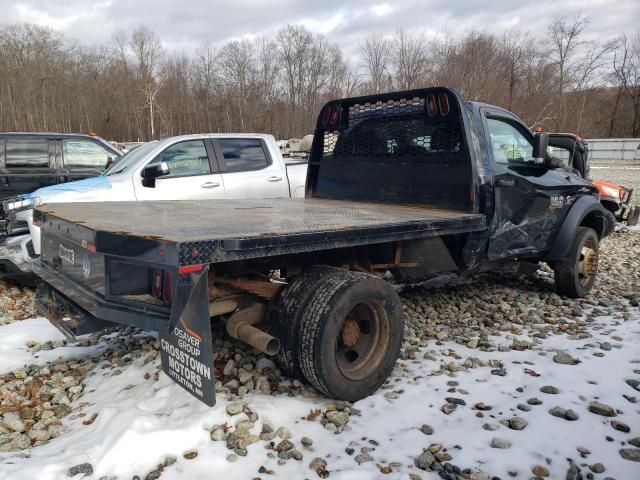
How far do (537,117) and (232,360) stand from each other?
1759 inches

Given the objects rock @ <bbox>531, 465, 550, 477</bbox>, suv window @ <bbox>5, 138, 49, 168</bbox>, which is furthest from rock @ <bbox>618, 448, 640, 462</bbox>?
suv window @ <bbox>5, 138, 49, 168</bbox>

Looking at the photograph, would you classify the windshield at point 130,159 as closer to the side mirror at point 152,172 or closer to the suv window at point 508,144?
the side mirror at point 152,172

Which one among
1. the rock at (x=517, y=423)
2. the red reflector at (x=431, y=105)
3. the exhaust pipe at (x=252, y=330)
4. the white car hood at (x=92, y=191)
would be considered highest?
the red reflector at (x=431, y=105)

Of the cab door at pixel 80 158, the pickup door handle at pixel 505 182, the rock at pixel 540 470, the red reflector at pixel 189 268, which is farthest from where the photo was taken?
the cab door at pixel 80 158

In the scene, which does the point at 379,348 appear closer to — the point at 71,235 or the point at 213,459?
the point at 213,459

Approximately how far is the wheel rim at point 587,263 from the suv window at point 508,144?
1282mm

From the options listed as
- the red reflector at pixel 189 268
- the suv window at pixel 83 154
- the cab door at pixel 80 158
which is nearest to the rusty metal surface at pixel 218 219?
the red reflector at pixel 189 268

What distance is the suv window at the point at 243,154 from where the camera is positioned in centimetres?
677

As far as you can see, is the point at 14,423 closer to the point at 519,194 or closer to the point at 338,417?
the point at 338,417

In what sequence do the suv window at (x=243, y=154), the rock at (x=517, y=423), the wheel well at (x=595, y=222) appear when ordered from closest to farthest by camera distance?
the rock at (x=517, y=423)
the wheel well at (x=595, y=222)
the suv window at (x=243, y=154)

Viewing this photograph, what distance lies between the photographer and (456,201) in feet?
13.7

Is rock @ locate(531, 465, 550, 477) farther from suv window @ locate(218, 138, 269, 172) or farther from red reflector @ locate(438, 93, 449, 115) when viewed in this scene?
suv window @ locate(218, 138, 269, 172)

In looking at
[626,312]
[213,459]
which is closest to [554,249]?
[626,312]

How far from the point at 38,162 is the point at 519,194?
680cm
